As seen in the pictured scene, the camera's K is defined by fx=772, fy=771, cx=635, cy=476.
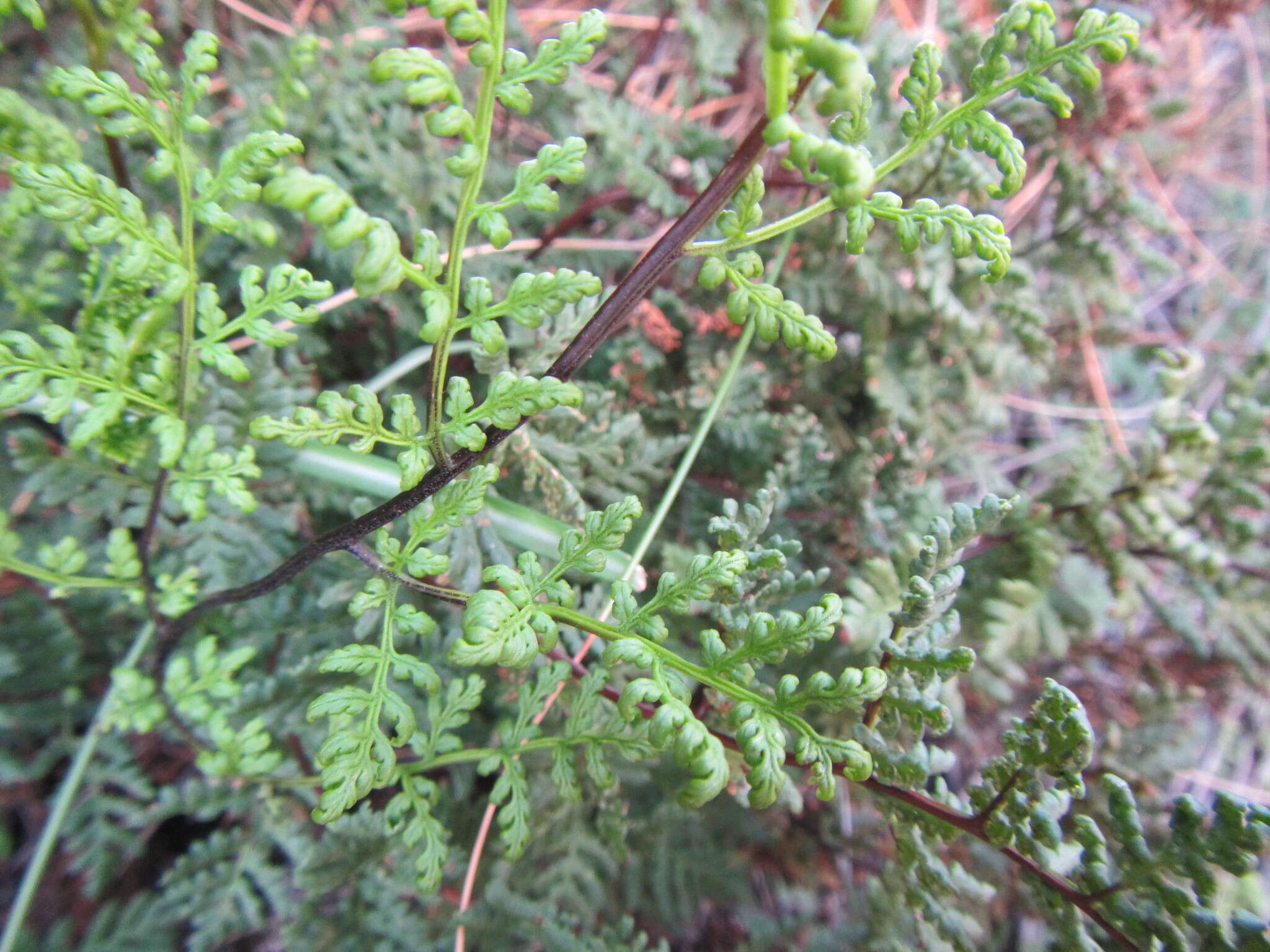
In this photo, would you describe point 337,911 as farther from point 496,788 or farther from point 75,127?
point 75,127

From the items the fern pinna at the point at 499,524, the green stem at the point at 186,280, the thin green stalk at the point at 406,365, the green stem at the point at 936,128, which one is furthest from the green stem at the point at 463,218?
the thin green stalk at the point at 406,365

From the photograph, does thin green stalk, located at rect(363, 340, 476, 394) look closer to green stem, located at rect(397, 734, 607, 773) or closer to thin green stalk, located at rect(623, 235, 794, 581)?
thin green stalk, located at rect(623, 235, 794, 581)

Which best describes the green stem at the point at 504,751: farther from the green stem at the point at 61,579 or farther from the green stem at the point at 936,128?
the green stem at the point at 936,128

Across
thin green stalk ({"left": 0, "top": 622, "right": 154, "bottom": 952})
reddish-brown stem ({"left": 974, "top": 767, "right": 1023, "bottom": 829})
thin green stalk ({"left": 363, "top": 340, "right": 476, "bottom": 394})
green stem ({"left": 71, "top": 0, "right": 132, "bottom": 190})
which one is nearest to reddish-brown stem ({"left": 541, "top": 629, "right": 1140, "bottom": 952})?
reddish-brown stem ({"left": 974, "top": 767, "right": 1023, "bottom": 829})

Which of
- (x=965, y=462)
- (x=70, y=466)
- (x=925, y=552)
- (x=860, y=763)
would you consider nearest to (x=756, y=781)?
(x=860, y=763)

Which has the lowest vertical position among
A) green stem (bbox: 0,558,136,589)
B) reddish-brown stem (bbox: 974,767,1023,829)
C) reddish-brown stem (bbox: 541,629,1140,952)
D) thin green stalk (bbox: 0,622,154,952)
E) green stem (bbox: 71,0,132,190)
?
thin green stalk (bbox: 0,622,154,952)
